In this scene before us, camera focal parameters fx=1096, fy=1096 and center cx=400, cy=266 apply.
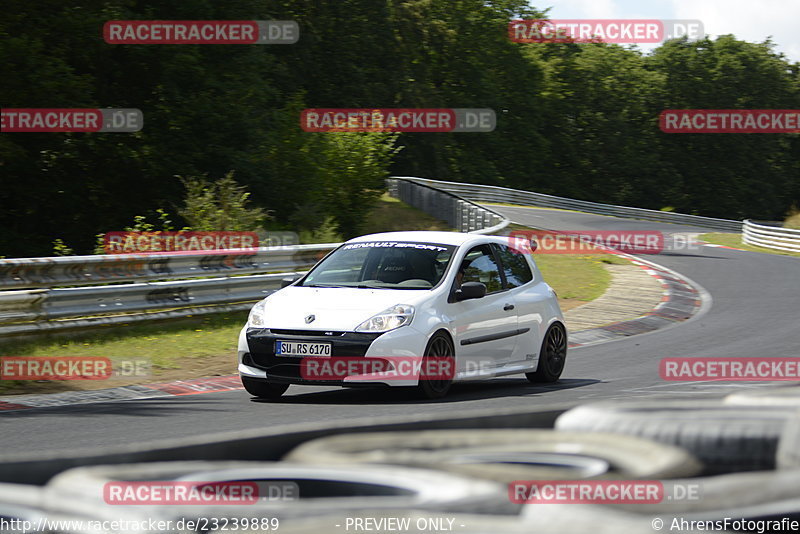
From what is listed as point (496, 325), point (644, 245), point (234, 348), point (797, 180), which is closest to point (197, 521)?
point (496, 325)

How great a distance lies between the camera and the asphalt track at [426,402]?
829cm

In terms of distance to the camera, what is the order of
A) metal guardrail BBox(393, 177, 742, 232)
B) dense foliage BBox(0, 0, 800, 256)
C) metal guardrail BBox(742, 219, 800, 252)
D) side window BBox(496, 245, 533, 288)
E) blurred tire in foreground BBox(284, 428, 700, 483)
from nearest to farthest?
blurred tire in foreground BBox(284, 428, 700, 483)
side window BBox(496, 245, 533, 288)
dense foliage BBox(0, 0, 800, 256)
metal guardrail BBox(742, 219, 800, 252)
metal guardrail BBox(393, 177, 742, 232)

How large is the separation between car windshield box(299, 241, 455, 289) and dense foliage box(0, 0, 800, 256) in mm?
18541

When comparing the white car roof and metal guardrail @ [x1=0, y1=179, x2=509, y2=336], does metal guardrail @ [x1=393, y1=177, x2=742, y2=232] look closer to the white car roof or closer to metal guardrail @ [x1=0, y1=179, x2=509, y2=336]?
metal guardrail @ [x1=0, y1=179, x2=509, y2=336]

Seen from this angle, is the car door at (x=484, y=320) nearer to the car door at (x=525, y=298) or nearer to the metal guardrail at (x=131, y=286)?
the car door at (x=525, y=298)

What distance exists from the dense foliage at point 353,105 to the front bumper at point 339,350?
1940 cm

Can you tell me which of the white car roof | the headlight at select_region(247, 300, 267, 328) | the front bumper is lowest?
the front bumper

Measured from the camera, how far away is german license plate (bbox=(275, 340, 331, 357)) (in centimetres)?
966

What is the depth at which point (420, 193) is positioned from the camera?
42.3 m

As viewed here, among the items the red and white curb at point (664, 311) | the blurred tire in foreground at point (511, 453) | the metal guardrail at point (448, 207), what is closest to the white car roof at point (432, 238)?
the red and white curb at point (664, 311)

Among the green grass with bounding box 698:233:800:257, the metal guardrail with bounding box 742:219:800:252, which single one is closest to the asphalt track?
the green grass with bounding box 698:233:800:257

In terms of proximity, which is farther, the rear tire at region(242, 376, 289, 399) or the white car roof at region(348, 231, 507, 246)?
the white car roof at region(348, 231, 507, 246)

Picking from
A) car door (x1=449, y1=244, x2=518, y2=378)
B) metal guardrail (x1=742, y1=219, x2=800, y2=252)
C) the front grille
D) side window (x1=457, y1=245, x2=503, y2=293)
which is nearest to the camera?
the front grille

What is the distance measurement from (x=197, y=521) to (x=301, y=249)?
14089 mm
